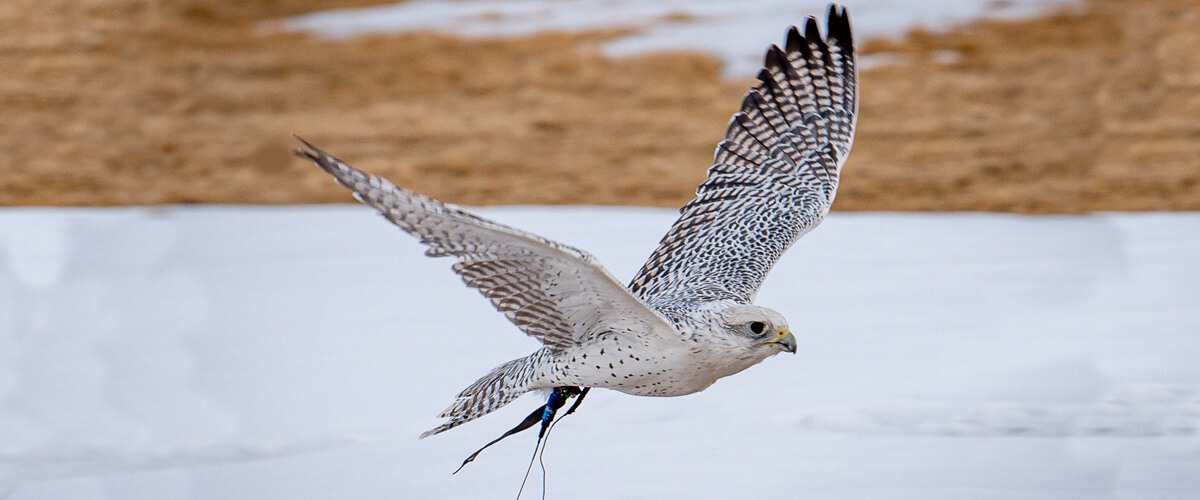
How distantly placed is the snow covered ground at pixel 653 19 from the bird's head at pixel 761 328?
3.75 m

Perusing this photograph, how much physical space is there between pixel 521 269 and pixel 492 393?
332 millimetres

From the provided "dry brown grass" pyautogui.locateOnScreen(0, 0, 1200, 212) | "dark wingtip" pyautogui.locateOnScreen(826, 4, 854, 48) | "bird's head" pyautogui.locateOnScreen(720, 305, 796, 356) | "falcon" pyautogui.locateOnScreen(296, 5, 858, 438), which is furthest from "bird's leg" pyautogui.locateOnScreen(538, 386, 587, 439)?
"dry brown grass" pyautogui.locateOnScreen(0, 0, 1200, 212)

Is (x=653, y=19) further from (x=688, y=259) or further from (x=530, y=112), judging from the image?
(x=688, y=259)

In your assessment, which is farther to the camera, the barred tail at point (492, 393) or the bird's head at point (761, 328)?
the barred tail at point (492, 393)

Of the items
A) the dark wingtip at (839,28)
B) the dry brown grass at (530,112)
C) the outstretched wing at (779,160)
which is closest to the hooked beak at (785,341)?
the outstretched wing at (779,160)

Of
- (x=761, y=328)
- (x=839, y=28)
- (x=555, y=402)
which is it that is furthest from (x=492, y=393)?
(x=839, y=28)

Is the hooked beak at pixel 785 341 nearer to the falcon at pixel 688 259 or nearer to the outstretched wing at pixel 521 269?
the falcon at pixel 688 259

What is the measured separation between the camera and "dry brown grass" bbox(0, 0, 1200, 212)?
546 cm

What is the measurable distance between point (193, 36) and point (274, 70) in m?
0.50

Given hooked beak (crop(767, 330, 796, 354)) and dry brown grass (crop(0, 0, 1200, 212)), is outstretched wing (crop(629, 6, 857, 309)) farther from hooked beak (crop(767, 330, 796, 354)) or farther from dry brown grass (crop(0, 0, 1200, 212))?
dry brown grass (crop(0, 0, 1200, 212))

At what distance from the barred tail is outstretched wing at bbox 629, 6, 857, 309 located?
1.55 feet

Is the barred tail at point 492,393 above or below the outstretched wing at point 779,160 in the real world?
below

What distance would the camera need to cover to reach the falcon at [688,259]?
2.08 m

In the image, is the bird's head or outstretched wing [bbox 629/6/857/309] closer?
the bird's head
